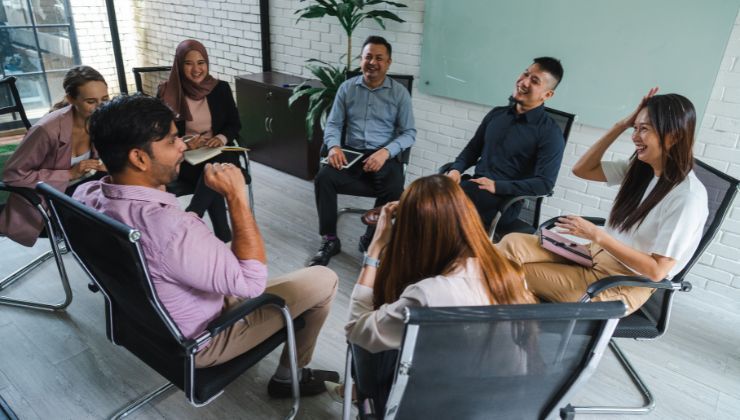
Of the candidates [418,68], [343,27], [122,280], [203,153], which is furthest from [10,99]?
[418,68]

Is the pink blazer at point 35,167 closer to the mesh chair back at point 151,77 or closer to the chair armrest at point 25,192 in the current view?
the chair armrest at point 25,192

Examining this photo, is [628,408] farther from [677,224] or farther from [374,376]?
[374,376]

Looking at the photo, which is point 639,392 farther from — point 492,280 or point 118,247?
point 118,247

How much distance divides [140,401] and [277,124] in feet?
8.59

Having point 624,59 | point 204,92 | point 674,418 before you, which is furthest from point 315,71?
point 674,418

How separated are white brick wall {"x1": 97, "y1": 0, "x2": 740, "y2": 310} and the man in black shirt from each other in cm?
60

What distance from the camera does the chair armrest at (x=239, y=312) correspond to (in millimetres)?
1303

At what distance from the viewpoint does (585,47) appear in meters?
2.73

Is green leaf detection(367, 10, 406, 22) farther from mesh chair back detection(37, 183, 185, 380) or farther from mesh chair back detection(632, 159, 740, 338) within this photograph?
mesh chair back detection(37, 183, 185, 380)

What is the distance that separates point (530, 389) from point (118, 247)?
1.03m

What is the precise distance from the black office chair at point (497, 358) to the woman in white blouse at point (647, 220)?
2.39 feet

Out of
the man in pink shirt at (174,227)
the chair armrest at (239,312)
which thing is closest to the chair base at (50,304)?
the man in pink shirt at (174,227)

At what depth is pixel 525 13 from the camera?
9.39 ft

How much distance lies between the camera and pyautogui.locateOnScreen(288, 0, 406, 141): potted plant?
3191 mm
